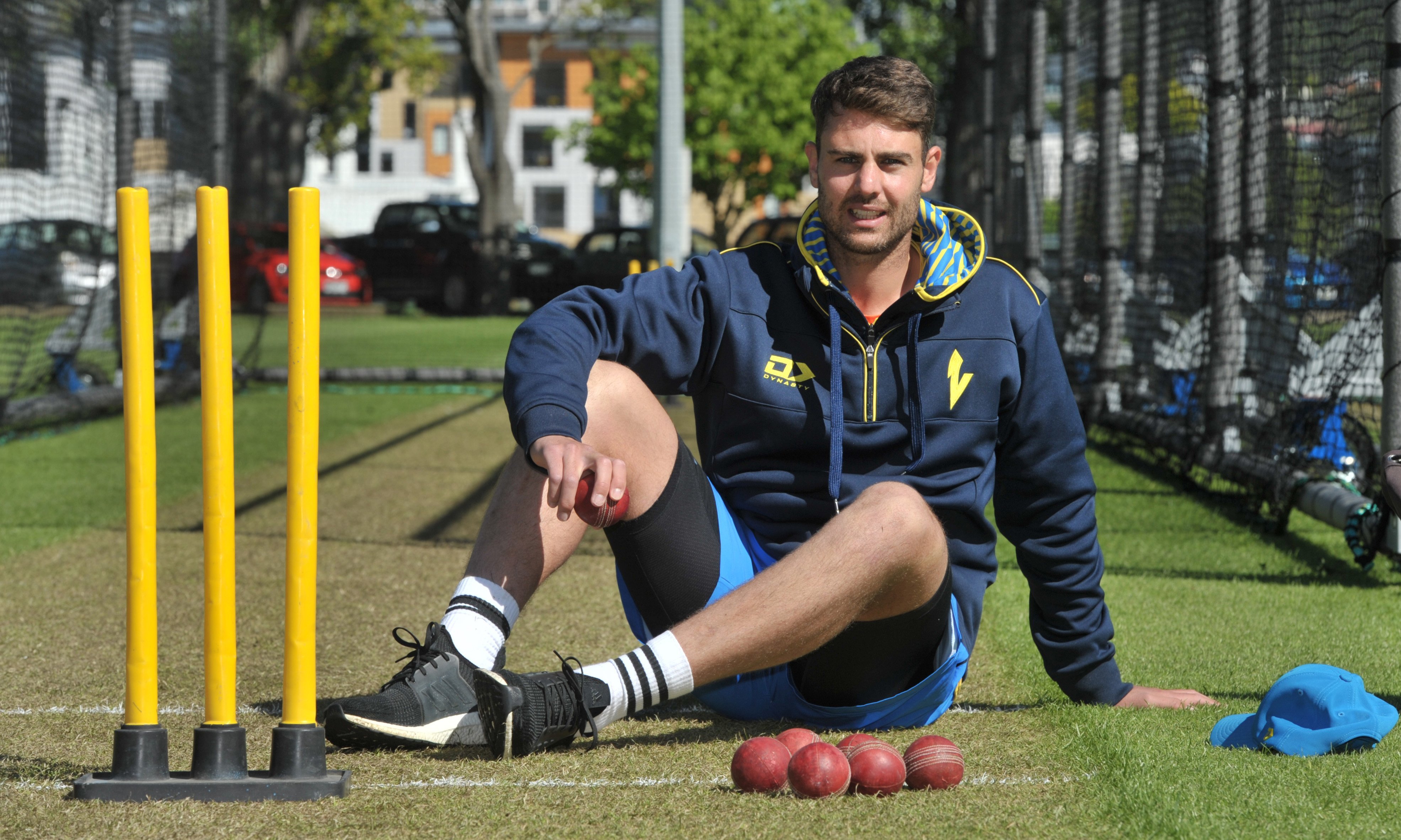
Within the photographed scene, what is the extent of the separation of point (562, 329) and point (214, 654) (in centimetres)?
95

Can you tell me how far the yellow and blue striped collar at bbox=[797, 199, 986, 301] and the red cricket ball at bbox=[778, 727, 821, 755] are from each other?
951 mm

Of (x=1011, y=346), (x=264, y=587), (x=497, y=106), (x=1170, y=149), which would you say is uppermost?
(x=497, y=106)

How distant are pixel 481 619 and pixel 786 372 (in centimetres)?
85

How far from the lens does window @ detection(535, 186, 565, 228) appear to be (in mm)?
60781

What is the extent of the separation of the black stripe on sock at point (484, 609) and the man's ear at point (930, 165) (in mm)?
1263

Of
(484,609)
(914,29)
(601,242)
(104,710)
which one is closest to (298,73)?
(601,242)

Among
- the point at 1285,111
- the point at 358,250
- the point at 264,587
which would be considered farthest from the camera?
the point at 358,250

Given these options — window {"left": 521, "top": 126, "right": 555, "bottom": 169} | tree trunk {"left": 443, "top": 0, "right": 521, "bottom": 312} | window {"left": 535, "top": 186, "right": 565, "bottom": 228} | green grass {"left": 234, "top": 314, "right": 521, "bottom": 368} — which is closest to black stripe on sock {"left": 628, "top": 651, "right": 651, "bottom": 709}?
green grass {"left": 234, "top": 314, "right": 521, "bottom": 368}

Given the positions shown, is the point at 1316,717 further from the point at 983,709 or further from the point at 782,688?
the point at 782,688

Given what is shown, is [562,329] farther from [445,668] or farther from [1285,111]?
[1285,111]

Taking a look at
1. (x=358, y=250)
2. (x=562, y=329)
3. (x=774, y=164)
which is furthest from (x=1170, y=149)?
(x=774, y=164)

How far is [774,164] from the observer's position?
39500mm

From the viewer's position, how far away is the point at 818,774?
275 cm

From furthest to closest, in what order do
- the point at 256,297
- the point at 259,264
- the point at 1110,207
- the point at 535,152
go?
the point at 535,152
the point at 259,264
the point at 256,297
the point at 1110,207
